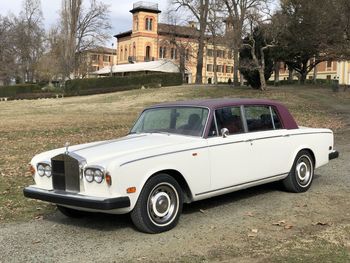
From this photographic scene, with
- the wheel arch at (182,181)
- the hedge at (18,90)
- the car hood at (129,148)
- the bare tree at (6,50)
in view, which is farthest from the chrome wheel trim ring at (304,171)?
the bare tree at (6,50)

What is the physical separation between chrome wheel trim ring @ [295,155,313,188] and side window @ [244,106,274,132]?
81 cm

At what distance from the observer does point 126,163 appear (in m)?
5.57

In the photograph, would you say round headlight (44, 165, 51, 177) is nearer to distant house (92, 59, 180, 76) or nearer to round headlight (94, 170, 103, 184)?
round headlight (94, 170, 103, 184)

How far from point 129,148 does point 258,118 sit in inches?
93.7

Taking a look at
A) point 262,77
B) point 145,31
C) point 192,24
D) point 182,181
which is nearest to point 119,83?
point 192,24

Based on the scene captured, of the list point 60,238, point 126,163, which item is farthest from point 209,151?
point 60,238

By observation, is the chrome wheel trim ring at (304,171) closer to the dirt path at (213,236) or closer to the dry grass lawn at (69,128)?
the dirt path at (213,236)

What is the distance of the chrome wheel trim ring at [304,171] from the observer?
25.9 ft

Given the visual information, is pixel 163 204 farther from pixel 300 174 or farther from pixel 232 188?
→ pixel 300 174

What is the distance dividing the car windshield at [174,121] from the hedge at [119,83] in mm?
42121

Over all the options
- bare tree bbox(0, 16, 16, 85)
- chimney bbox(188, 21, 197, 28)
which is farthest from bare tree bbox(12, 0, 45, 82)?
chimney bbox(188, 21, 197, 28)

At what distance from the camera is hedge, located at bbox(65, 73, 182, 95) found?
165 ft

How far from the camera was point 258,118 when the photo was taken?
7.50m

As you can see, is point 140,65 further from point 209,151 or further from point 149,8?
point 209,151
